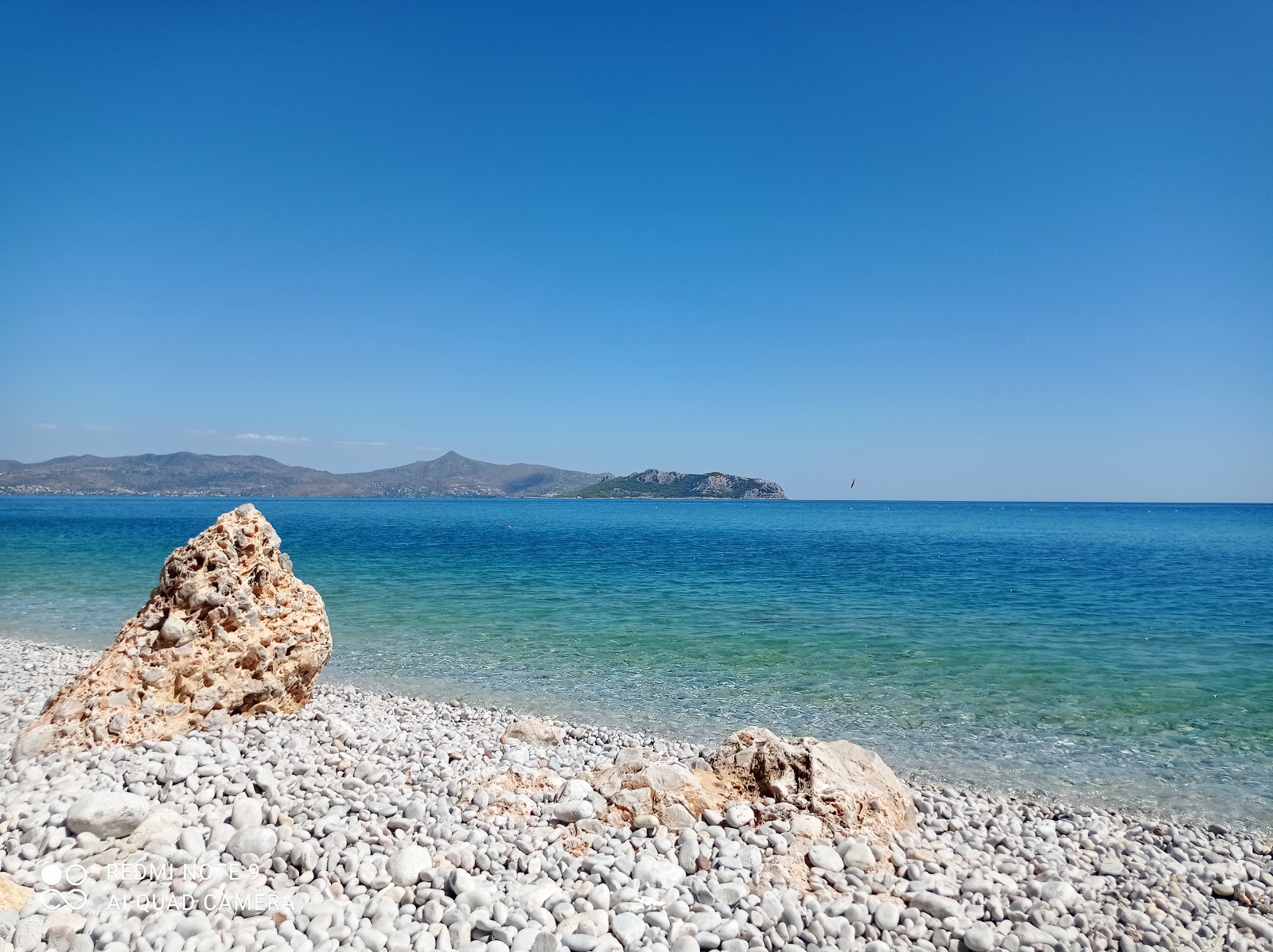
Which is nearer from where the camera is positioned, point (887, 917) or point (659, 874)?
point (887, 917)

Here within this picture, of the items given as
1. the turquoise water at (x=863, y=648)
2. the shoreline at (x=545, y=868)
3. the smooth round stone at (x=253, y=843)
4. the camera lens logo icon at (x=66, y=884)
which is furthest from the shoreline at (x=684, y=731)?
the camera lens logo icon at (x=66, y=884)

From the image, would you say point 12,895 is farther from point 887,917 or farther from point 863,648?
point 863,648

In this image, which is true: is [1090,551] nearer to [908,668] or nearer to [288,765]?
[908,668]

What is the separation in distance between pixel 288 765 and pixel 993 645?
51.2ft

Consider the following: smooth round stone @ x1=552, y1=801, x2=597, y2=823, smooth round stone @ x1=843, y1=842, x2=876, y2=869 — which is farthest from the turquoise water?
smooth round stone @ x1=552, y1=801, x2=597, y2=823

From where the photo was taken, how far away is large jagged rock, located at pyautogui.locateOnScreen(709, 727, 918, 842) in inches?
254

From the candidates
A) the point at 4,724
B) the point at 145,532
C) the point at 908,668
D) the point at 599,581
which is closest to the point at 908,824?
the point at 908,668

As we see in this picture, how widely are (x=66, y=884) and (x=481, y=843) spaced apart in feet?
9.12

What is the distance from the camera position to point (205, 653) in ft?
27.0

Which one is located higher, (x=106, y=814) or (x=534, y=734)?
(x=106, y=814)

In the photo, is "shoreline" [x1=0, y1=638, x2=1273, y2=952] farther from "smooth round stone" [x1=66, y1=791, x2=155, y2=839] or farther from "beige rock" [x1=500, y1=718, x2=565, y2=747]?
"beige rock" [x1=500, y1=718, x2=565, y2=747]

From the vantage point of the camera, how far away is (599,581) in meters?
29.1

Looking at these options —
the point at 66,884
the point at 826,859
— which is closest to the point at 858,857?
the point at 826,859

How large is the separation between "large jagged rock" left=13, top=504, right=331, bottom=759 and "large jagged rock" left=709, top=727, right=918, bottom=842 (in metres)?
5.43
